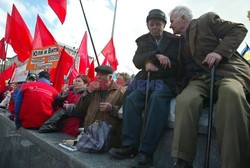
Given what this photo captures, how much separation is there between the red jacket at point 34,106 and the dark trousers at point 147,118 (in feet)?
8.10

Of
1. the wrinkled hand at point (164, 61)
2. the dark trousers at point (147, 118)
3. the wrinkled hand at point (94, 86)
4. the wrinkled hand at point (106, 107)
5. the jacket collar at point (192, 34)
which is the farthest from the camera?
the wrinkled hand at point (94, 86)

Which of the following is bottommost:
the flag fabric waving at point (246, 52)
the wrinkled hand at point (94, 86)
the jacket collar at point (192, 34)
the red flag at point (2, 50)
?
the wrinkled hand at point (94, 86)

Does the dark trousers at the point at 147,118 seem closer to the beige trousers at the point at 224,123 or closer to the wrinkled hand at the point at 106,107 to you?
the beige trousers at the point at 224,123

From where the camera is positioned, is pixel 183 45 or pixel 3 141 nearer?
pixel 183 45

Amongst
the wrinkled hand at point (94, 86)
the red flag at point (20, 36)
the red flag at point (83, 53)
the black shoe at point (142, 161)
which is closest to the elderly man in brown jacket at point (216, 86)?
the black shoe at point (142, 161)

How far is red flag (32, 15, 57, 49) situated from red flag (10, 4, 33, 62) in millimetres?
469

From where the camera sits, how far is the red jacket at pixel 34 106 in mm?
4410

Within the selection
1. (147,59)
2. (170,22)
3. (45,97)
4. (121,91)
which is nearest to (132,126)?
(147,59)

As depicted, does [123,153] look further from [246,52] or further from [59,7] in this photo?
[246,52]

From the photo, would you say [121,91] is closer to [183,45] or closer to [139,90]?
[139,90]

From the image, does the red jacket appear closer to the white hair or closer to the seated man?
the seated man

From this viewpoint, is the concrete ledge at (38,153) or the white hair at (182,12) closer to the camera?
the concrete ledge at (38,153)

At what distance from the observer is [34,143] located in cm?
359

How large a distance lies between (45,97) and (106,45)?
5.90 m
